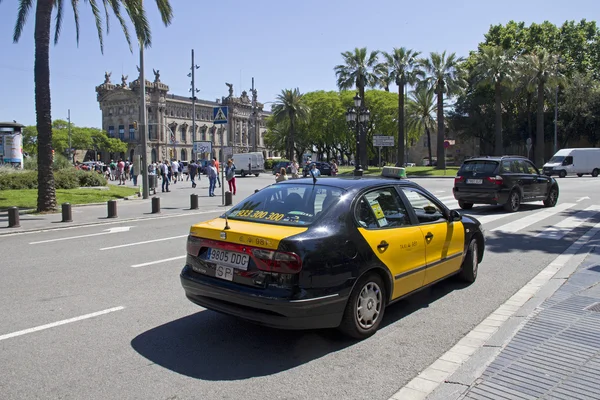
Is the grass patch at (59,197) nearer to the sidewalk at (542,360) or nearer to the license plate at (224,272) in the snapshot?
the license plate at (224,272)

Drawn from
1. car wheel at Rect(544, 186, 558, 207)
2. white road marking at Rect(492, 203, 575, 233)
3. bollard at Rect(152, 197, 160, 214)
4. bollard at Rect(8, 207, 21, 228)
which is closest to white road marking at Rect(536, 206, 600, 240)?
white road marking at Rect(492, 203, 575, 233)

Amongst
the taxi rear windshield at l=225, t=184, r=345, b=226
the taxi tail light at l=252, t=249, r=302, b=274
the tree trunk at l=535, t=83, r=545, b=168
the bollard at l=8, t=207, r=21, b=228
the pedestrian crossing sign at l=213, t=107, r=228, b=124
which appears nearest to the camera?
the taxi tail light at l=252, t=249, r=302, b=274

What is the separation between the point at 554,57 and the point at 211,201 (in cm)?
4216

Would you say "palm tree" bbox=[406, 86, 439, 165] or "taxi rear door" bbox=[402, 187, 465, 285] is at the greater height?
"palm tree" bbox=[406, 86, 439, 165]

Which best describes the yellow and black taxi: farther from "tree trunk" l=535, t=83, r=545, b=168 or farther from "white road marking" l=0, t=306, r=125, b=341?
"tree trunk" l=535, t=83, r=545, b=168

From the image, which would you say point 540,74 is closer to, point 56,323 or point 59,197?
point 59,197

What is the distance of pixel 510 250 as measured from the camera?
30.1ft

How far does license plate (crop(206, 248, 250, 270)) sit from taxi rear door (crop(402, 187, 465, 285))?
217 centimetres

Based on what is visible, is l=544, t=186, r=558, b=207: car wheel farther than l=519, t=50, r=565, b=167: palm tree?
No

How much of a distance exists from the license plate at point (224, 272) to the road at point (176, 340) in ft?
2.05

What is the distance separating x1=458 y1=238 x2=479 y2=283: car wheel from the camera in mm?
6609

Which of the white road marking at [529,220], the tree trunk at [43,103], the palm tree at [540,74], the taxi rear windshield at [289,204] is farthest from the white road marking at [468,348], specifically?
the palm tree at [540,74]

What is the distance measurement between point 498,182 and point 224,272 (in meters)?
12.1

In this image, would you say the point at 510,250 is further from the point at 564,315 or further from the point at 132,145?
the point at 132,145
